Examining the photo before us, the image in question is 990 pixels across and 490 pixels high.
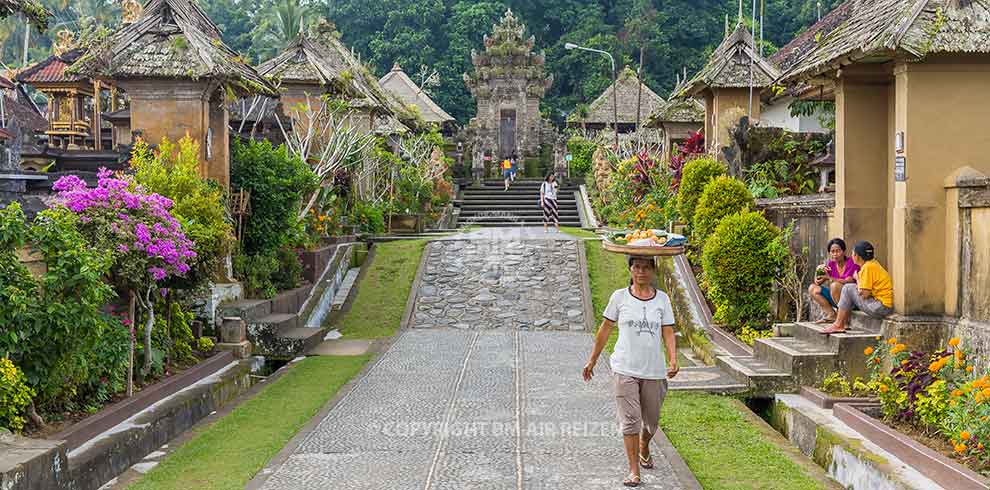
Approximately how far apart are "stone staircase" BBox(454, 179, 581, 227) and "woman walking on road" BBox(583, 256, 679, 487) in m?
23.9

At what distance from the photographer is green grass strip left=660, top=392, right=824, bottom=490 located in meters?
7.30

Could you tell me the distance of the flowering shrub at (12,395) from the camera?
687cm

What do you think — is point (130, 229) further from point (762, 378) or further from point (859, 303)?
point (859, 303)

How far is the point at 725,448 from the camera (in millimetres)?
8273

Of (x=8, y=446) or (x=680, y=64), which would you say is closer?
(x=8, y=446)

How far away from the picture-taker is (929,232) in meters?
9.13

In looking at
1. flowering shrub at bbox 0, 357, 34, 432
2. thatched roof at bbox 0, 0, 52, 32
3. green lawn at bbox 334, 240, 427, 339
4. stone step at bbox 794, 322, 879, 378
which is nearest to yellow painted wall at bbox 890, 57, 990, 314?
stone step at bbox 794, 322, 879, 378

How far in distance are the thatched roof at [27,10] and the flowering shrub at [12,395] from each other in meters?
2.89

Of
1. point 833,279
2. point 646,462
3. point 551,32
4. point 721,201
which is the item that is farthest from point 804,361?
point 551,32

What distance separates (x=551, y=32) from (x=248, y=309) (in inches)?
2027

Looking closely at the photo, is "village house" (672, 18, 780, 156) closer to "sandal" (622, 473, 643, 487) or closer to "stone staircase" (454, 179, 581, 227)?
"stone staircase" (454, 179, 581, 227)

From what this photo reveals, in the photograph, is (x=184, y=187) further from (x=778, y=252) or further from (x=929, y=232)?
(x=929, y=232)

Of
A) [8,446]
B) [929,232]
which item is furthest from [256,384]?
[929,232]

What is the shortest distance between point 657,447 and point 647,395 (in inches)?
45.8
